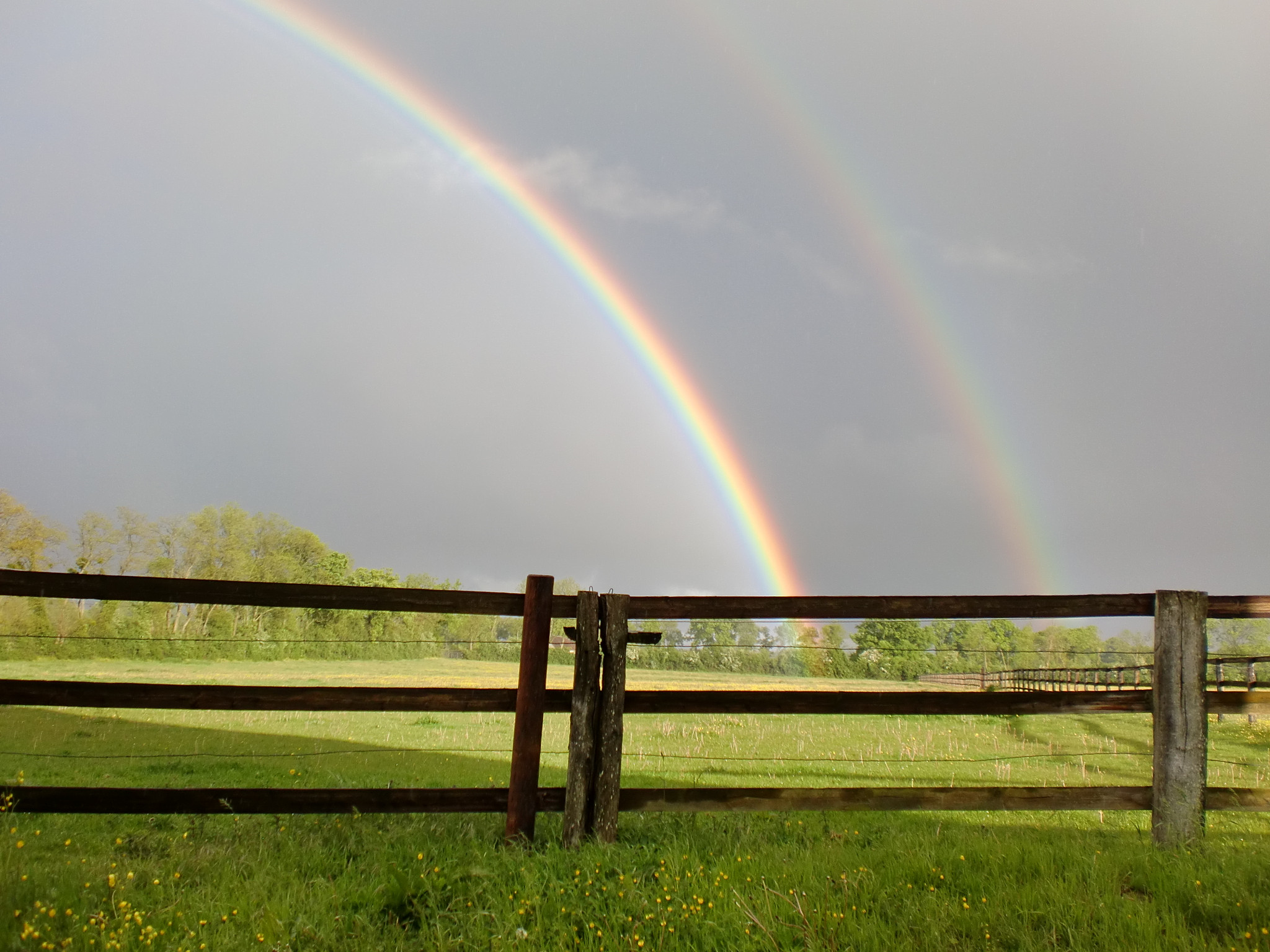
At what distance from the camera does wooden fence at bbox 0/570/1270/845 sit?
542cm

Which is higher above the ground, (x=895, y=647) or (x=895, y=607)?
(x=895, y=607)

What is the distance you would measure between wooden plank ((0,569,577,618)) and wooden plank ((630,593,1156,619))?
0.83m

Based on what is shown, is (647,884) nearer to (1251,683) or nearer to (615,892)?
(615,892)

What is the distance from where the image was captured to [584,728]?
5.75m

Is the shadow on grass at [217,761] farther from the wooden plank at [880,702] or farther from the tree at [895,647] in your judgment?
the tree at [895,647]

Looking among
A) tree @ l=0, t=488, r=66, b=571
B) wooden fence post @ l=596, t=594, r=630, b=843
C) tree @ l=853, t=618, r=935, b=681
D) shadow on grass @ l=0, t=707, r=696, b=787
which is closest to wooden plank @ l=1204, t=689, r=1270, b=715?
tree @ l=853, t=618, r=935, b=681

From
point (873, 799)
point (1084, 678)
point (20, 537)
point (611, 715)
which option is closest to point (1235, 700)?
point (873, 799)

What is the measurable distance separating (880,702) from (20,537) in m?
50.9

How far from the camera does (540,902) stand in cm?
458

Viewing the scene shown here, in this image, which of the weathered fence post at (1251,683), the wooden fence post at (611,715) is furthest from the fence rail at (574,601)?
the weathered fence post at (1251,683)

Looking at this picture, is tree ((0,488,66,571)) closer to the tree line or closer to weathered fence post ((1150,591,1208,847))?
the tree line

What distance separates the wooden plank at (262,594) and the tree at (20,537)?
151 ft

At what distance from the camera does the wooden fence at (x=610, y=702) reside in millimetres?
5422

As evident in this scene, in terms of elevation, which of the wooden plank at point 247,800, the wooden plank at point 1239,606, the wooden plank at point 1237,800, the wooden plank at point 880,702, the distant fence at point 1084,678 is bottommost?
the distant fence at point 1084,678
